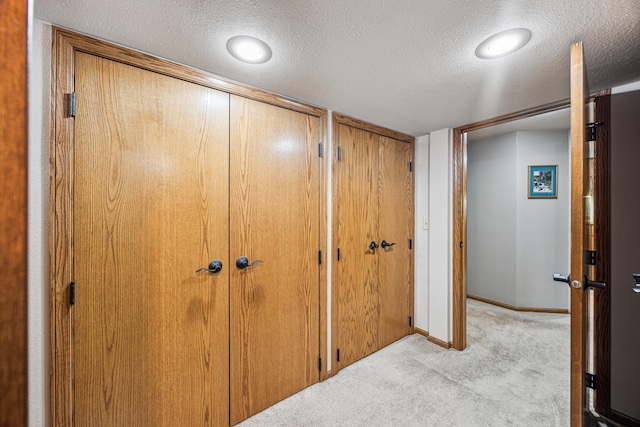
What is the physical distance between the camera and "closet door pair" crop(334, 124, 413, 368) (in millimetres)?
2172

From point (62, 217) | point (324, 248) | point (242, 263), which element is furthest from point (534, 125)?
point (62, 217)

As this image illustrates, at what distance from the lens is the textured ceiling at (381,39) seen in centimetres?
102

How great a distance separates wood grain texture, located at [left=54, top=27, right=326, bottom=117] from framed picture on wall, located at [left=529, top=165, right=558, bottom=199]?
337cm

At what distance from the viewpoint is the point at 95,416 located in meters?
1.20

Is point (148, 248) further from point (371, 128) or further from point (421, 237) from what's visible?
point (421, 237)

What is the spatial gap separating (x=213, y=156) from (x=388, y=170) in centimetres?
165

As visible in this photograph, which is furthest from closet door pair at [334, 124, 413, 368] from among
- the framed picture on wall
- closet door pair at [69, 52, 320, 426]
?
the framed picture on wall

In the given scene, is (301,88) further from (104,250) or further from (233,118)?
(104,250)

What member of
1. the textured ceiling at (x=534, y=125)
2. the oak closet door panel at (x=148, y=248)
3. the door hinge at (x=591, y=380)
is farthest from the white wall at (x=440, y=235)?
the oak closet door panel at (x=148, y=248)

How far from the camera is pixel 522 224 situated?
11.4 feet

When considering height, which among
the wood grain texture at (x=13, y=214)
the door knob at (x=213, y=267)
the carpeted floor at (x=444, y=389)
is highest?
the wood grain texture at (x=13, y=214)

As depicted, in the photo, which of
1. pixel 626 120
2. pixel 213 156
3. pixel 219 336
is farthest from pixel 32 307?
pixel 626 120

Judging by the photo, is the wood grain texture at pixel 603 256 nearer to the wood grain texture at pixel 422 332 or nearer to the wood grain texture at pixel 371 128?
the wood grain texture at pixel 422 332

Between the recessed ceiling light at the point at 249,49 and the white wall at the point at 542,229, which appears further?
the white wall at the point at 542,229
